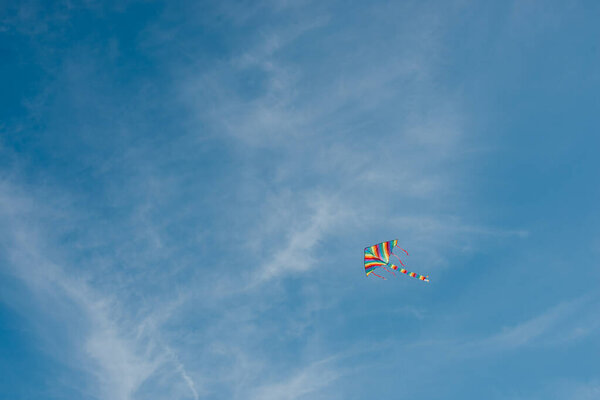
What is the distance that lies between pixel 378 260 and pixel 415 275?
180 inches

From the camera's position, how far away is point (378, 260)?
49844 millimetres

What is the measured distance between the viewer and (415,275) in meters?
48.6
